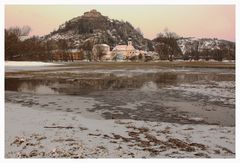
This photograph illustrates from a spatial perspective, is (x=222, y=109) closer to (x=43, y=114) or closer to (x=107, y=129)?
(x=107, y=129)

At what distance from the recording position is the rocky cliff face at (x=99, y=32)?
147000mm

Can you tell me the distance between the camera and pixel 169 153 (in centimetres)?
736

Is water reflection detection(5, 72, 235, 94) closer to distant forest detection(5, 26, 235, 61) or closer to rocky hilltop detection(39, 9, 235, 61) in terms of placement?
distant forest detection(5, 26, 235, 61)

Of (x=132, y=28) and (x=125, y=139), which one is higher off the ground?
(x=132, y=28)

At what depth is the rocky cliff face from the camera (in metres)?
147

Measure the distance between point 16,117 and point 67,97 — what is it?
18.9 ft

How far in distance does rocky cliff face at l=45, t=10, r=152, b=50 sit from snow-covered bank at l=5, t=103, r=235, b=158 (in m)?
131

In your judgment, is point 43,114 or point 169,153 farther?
point 43,114

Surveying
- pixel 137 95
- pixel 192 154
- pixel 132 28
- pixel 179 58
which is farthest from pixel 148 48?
pixel 192 154

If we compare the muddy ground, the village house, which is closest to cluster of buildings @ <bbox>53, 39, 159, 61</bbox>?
the village house

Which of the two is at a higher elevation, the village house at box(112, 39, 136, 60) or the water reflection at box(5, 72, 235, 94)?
the village house at box(112, 39, 136, 60)

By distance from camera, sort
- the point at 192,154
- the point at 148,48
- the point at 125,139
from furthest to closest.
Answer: the point at 148,48, the point at 125,139, the point at 192,154

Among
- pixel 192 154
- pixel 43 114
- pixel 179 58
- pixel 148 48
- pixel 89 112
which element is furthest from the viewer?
pixel 148 48

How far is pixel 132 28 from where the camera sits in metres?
156
